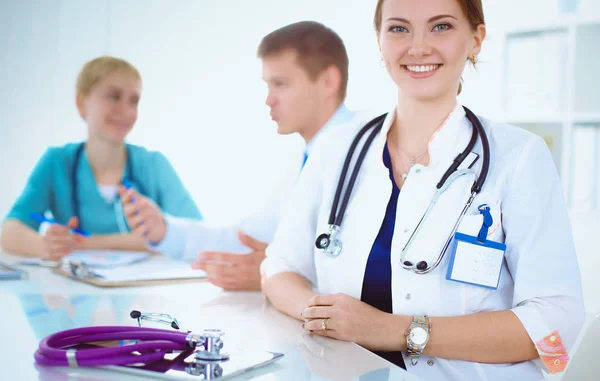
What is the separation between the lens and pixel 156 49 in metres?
2.61

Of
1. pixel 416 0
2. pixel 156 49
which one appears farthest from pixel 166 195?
pixel 416 0

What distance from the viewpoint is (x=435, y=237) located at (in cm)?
117

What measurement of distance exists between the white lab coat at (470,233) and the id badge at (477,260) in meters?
0.03

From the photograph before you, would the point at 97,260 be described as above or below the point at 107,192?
below

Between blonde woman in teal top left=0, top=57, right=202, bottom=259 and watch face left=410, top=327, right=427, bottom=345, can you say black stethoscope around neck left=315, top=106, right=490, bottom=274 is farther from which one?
blonde woman in teal top left=0, top=57, right=202, bottom=259

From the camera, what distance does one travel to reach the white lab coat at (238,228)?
1978 mm

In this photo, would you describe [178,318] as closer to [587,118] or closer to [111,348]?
[111,348]

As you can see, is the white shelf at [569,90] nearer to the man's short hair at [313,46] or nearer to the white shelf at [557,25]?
the white shelf at [557,25]

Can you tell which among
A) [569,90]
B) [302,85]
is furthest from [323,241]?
[569,90]

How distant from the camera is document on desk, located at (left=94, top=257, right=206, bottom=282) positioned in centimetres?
166

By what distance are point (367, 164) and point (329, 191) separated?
100 millimetres

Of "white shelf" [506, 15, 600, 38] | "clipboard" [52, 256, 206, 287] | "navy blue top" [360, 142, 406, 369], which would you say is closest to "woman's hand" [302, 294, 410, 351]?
"navy blue top" [360, 142, 406, 369]

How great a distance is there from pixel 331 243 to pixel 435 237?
210 mm

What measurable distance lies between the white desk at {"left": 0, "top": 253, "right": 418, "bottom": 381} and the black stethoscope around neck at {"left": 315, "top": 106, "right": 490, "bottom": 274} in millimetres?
179
